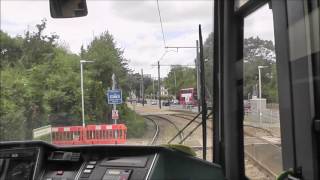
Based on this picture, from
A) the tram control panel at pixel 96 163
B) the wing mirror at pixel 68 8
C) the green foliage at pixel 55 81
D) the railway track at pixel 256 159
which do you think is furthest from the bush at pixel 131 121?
the wing mirror at pixel 68 8

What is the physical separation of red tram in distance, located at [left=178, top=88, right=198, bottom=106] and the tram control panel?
49 centimetres

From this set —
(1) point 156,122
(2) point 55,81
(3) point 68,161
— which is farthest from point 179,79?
(3) point 68,161

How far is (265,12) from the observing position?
2.62 meters

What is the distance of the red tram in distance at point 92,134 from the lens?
9.68 feet

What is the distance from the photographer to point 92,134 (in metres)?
2.97

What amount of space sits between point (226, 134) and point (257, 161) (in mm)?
286

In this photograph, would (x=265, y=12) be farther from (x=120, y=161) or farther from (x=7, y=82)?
(x=7, y=82)

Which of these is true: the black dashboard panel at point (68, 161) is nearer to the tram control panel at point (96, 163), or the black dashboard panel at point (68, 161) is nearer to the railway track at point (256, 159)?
the tram control panel at point (96, 163)

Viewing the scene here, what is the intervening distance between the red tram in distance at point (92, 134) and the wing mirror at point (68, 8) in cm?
87

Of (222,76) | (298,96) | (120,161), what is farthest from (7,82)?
(298,96)

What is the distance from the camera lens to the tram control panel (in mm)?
2328

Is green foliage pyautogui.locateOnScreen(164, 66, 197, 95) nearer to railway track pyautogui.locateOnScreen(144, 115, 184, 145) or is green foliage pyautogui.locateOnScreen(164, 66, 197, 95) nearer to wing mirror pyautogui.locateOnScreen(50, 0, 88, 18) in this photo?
railway track pyautogui.locateOnScreen(144, 115, 184, 145)

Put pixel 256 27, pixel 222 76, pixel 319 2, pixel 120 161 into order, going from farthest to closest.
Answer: pixel 222 76, pixel 256 27, pixel 120 161, pixel 319 2

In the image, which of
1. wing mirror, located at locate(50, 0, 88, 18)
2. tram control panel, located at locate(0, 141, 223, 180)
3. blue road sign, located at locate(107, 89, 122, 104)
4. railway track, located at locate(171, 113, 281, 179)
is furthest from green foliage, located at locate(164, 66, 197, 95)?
wing mirror, located at locate(50, 0, 88, 18)
